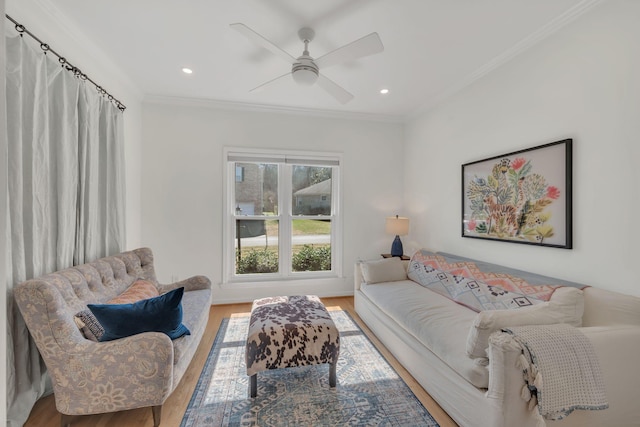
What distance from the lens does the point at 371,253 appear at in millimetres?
4117

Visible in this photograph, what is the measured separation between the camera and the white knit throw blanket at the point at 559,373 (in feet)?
4.03

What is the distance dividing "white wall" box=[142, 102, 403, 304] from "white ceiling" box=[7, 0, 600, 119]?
0.54 m

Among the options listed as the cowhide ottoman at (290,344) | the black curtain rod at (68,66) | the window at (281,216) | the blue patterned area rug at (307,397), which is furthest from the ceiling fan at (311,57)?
the blue patterned area rug at (307,397)

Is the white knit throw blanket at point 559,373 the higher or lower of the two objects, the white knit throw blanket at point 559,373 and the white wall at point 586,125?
the lower

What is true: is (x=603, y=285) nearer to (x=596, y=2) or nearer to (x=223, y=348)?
(x=596, y=2)

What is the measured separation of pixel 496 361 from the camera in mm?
1289

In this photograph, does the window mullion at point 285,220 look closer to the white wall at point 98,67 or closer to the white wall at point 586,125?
the white wall at point 98,67

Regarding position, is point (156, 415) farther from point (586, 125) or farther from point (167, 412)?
point (586, 125)

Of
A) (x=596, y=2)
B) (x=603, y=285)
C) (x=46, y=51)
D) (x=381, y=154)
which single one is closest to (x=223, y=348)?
(x=46, y=51)

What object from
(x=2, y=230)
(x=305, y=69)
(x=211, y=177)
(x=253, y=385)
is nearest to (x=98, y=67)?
(x=211, y=177)

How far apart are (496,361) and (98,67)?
381 centimetres

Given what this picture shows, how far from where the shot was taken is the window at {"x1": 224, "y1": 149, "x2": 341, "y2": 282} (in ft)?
12.4

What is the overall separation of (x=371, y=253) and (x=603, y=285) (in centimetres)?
257

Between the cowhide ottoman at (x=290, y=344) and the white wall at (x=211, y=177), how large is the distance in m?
1.87
